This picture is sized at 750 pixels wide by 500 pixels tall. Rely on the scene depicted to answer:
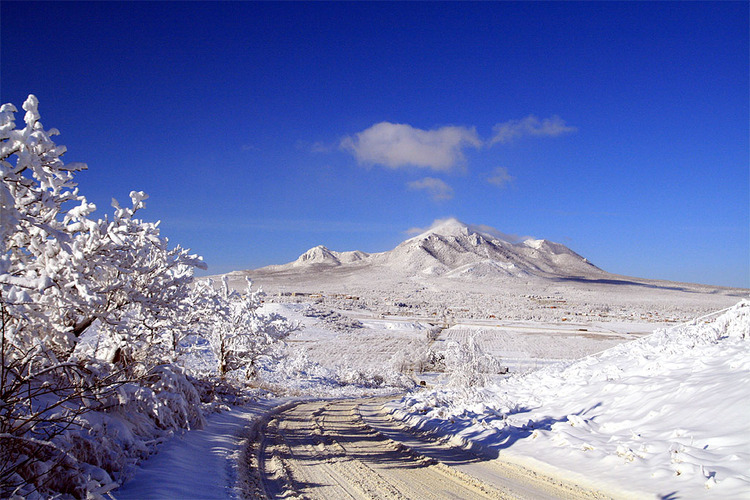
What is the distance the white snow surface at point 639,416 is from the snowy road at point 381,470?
774 mm

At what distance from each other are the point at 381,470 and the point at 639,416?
5.53 meters

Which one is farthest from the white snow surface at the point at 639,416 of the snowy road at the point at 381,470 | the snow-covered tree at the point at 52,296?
the snow-covered tree at the point at 52,296

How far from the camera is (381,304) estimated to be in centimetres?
9394

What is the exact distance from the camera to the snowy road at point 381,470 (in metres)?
6.58

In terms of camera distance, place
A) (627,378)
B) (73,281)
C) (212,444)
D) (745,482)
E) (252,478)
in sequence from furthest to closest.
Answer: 1. (627,378)
2. (212,444)
3. (252,478)
4. (73,281)
5. (745,482)

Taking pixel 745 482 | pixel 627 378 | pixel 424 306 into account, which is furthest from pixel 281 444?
pixel 424 306

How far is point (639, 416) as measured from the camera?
9.09 m

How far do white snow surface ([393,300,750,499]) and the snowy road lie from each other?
77cm

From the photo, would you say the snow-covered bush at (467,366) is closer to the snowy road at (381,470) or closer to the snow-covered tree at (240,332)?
the snow-covered tree at (240,332)

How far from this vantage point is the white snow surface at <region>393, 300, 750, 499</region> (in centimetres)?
652

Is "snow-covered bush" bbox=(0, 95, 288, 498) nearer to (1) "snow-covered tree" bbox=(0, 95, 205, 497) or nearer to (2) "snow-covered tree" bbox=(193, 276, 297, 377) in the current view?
(1) "snow-covered tree" bbox=(0, 95, 205, 497)

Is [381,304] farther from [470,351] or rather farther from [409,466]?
[409,466]

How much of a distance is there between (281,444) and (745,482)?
7.93 m

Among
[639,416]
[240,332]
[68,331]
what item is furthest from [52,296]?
[240,332]
